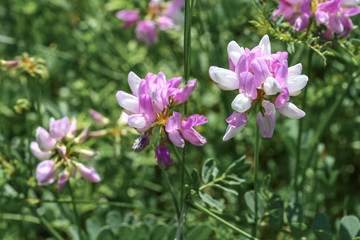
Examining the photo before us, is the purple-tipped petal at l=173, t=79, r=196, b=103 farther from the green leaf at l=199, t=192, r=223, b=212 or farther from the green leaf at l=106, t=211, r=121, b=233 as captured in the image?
the green leaf at l=106, t=211, r=121, b=233

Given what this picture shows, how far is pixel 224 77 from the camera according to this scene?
1.11 metres

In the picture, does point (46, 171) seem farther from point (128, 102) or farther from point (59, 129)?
point (128, 102)

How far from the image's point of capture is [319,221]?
141cm

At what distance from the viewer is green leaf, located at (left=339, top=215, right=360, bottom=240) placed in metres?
1.34

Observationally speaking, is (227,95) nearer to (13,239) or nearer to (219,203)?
(219,203)

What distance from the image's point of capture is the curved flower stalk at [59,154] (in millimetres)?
1408

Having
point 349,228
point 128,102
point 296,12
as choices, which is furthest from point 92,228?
point 296,12

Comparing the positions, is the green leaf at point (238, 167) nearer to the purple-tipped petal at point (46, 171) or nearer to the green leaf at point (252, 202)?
the green leaf at point (252, 202)

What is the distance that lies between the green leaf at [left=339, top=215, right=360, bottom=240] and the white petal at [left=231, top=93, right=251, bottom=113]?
485mm

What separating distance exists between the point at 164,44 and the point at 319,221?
4.89 ft

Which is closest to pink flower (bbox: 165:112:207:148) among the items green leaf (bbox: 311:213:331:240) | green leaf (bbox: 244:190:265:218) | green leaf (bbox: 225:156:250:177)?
green leaf (bbox: 225:156:250:177)

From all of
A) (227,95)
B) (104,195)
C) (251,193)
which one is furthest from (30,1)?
(251,193)

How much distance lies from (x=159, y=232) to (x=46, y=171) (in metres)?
0.37

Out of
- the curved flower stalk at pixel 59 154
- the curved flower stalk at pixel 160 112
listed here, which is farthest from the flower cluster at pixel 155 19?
the curved flower stalk at pixel 160 112
